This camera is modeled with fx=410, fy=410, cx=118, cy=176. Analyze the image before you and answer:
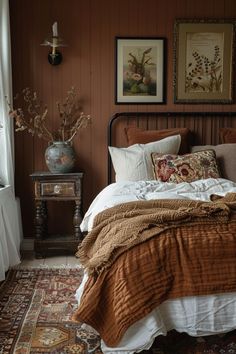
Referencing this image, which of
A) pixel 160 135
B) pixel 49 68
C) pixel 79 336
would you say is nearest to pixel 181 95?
pixel 160 135

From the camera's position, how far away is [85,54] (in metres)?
3.83

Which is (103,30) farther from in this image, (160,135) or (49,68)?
(160,135)

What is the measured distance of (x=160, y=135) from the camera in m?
3.69

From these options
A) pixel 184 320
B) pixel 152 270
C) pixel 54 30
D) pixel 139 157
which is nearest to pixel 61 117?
pixel 54 30

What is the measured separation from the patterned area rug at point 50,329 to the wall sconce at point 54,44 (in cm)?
199

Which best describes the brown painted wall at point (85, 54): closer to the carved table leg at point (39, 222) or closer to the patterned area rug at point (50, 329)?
the carved table leg at point (39, 222)

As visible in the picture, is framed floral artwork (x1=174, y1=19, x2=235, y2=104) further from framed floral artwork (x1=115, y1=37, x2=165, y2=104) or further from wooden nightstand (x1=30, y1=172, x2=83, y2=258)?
wooden nightstand (x1=30, y1=172, x2=83, y2=258)

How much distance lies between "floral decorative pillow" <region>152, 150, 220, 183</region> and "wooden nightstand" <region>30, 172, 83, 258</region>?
2.31 ft

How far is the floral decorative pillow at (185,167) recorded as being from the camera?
10.6 ft

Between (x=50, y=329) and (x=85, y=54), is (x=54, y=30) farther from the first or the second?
(x=50, y=329)

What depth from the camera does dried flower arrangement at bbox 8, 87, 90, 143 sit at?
3793mm

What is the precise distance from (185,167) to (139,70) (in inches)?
45.8

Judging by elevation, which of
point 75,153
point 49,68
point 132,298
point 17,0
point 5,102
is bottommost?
point 132,298

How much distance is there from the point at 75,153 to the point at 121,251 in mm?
2010
